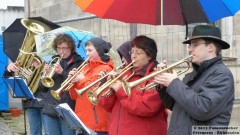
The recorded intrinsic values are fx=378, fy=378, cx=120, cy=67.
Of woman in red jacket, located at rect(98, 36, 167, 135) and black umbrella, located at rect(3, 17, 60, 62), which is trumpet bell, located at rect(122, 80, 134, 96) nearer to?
woman in red jacket, located at rect(98, 36, 167, 135)

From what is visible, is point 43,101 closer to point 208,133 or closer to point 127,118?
point 127,118

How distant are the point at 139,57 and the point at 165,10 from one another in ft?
1.76

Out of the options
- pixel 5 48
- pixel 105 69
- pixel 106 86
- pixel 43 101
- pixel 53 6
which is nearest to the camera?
pixel 106 86

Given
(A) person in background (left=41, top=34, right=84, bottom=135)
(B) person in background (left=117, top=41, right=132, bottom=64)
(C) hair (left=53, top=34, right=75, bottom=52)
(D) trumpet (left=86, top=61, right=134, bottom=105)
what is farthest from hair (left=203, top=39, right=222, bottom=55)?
(C) hair (left=53, top=34, right=75, bottom=52)

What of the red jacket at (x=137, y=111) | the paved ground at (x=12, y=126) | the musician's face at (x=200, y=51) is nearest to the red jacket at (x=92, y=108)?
the red jacket at (x=137, y=111)

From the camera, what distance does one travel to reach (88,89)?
3.80 metres

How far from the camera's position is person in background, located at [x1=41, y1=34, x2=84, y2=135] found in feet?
15.3

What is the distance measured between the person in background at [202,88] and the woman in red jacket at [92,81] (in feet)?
3.68

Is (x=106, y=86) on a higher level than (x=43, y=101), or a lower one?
higher

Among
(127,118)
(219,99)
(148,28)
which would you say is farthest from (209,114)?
(148,28)

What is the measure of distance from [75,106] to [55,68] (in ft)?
1.69

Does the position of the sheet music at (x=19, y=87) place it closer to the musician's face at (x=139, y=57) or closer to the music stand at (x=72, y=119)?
the music stand at (x=72, y=119)

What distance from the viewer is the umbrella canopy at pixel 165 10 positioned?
357 cm

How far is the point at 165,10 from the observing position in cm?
366
